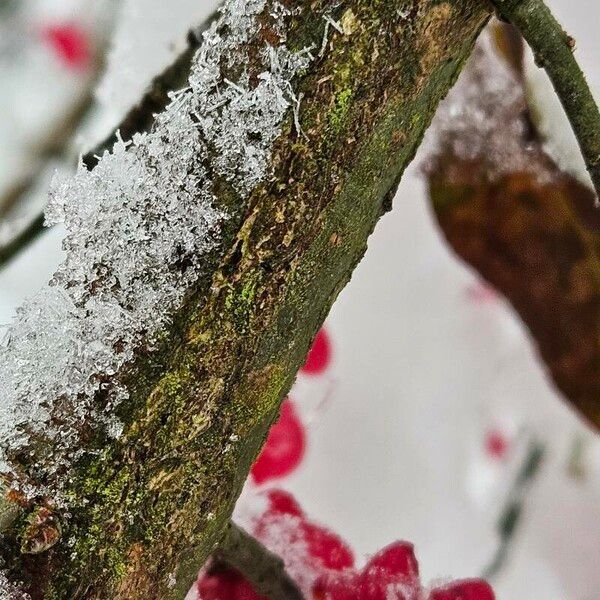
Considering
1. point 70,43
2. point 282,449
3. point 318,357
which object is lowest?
point 282,449

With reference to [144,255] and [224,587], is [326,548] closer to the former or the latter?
[224,587]

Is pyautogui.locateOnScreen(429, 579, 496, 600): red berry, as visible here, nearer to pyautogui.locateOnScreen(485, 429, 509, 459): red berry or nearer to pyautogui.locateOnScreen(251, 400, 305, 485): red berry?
pyautogui.locateOnScreen(251, 400, 305, 485): red berry

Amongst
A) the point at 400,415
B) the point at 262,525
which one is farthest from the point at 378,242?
the point at 262,525

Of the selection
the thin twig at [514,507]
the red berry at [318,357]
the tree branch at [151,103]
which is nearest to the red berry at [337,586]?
the tree branch at [151,103]

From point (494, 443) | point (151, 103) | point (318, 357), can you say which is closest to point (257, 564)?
point (151, 103)

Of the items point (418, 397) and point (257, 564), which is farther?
point (418, 397)

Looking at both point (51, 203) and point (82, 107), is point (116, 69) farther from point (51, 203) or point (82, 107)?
point (51, 203)

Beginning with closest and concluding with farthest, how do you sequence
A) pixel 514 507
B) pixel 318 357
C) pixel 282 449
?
pixel 282 449, pixel 318 357, pixel 514 507

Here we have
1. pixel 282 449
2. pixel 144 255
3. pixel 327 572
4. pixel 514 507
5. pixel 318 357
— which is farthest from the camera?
pixel 514 507
